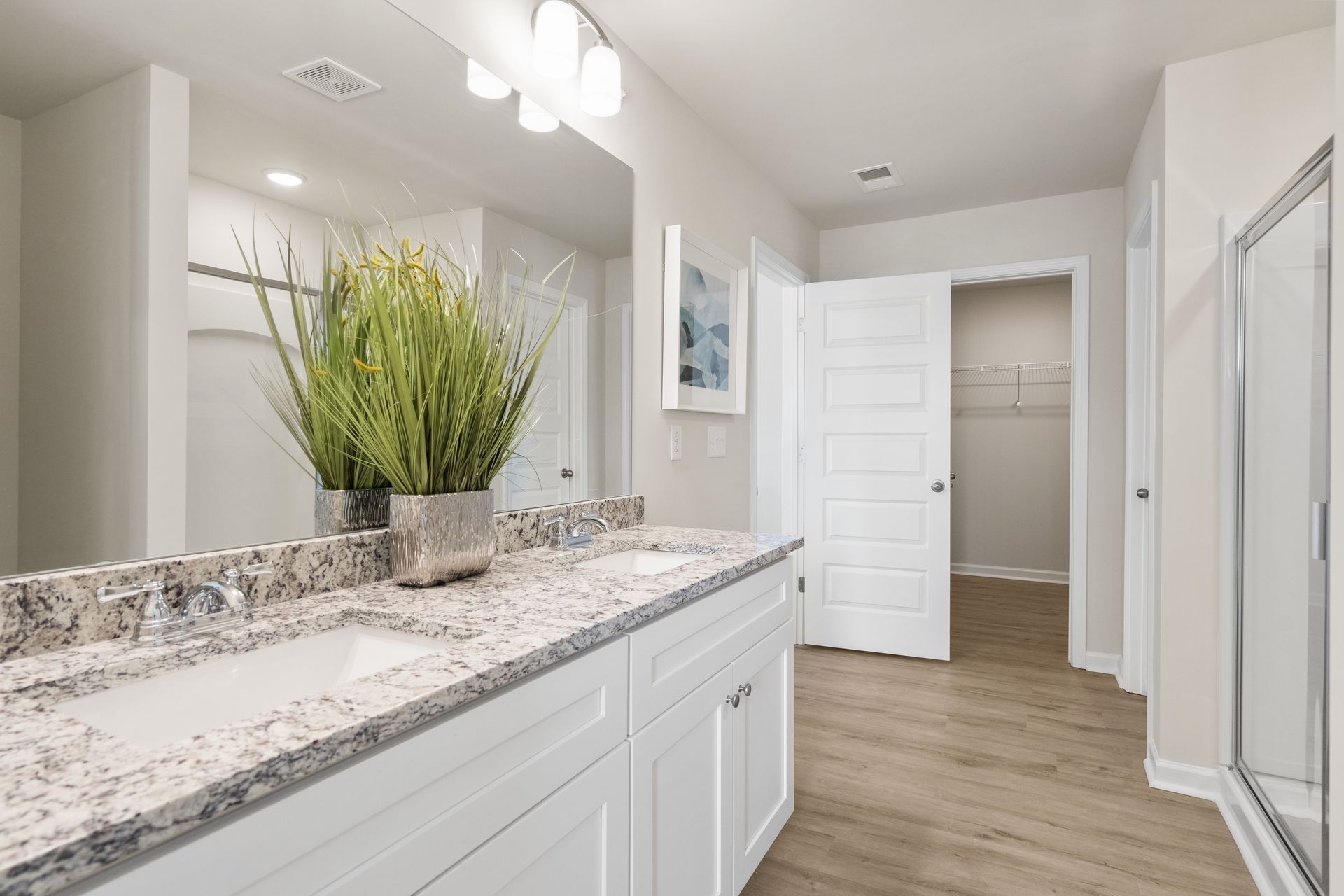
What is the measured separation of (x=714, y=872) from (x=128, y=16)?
1.75m

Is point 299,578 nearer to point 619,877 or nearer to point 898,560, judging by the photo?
point 619,877

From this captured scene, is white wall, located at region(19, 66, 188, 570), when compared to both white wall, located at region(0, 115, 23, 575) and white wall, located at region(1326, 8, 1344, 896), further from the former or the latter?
white wall, located at region(1326, 8, 1344, 896)

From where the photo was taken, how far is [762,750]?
1.68 m

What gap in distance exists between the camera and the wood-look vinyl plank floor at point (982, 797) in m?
1.78

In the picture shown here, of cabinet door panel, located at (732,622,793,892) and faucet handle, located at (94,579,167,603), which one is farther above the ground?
faucet handle, located at (94,579,167,603)

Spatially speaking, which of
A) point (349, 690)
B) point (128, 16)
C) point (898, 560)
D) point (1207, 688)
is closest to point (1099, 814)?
point (1207, 688)

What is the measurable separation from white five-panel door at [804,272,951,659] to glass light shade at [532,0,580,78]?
2.27 meters

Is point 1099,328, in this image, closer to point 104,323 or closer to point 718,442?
point 718,442

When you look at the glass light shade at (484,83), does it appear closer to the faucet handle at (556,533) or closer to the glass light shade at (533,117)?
the glass light shade at (533,117)

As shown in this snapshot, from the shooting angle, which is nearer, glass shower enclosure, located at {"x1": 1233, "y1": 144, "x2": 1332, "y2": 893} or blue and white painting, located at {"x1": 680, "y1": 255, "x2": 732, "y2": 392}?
glass shower enclosure, located at {"x1": 1233, "y1": 144, "x2": 1332, "y2": 893}

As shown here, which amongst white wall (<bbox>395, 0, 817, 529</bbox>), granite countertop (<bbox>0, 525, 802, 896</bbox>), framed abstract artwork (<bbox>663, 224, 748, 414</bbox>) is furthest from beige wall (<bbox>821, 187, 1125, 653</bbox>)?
granite countertop (<bbox>0, 525, 802, 896</bbox>)

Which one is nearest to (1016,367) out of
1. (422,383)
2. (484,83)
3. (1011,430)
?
(1011,430)

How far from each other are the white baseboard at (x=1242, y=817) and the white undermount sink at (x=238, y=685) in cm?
199

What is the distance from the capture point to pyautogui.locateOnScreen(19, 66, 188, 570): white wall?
2.97 feet
